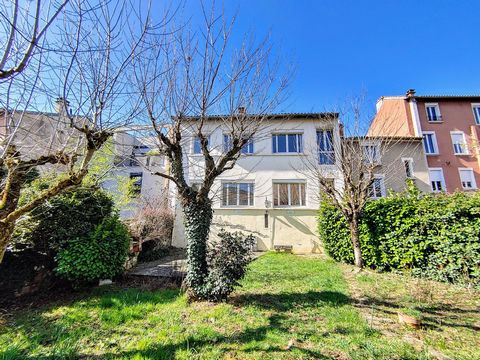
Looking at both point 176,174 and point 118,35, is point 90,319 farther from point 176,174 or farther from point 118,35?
point 118,35

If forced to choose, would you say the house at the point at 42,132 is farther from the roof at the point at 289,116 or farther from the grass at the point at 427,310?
the grass at the point at 427,310

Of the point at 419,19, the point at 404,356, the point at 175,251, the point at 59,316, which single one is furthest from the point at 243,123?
the point at 175,251

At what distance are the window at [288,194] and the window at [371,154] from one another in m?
5.10

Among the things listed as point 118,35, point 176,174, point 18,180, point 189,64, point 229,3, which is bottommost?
point 18,180

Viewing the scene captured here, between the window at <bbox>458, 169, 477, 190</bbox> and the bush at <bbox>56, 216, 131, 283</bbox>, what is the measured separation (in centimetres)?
2748

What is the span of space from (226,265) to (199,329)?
1.35 metres

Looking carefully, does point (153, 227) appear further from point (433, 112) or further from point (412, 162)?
point (433, 112)

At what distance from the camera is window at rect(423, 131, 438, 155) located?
802 inches

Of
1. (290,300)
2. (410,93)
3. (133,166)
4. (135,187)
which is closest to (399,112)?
(410,93)

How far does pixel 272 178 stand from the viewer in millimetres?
13641

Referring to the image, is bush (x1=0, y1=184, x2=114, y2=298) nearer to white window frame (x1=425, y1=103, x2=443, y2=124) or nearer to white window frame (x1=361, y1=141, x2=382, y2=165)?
white window frame (x1=361, y1=141, x2=382, y2=165)

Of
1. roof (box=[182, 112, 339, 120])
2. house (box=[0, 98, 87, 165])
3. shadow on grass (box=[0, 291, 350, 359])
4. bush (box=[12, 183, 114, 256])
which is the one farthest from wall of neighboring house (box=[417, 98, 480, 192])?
house (box=[0, 98, 87, 165])

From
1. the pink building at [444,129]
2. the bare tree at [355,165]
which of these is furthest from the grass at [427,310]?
the pink building at [444,129]

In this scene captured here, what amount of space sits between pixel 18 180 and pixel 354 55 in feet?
33.6
